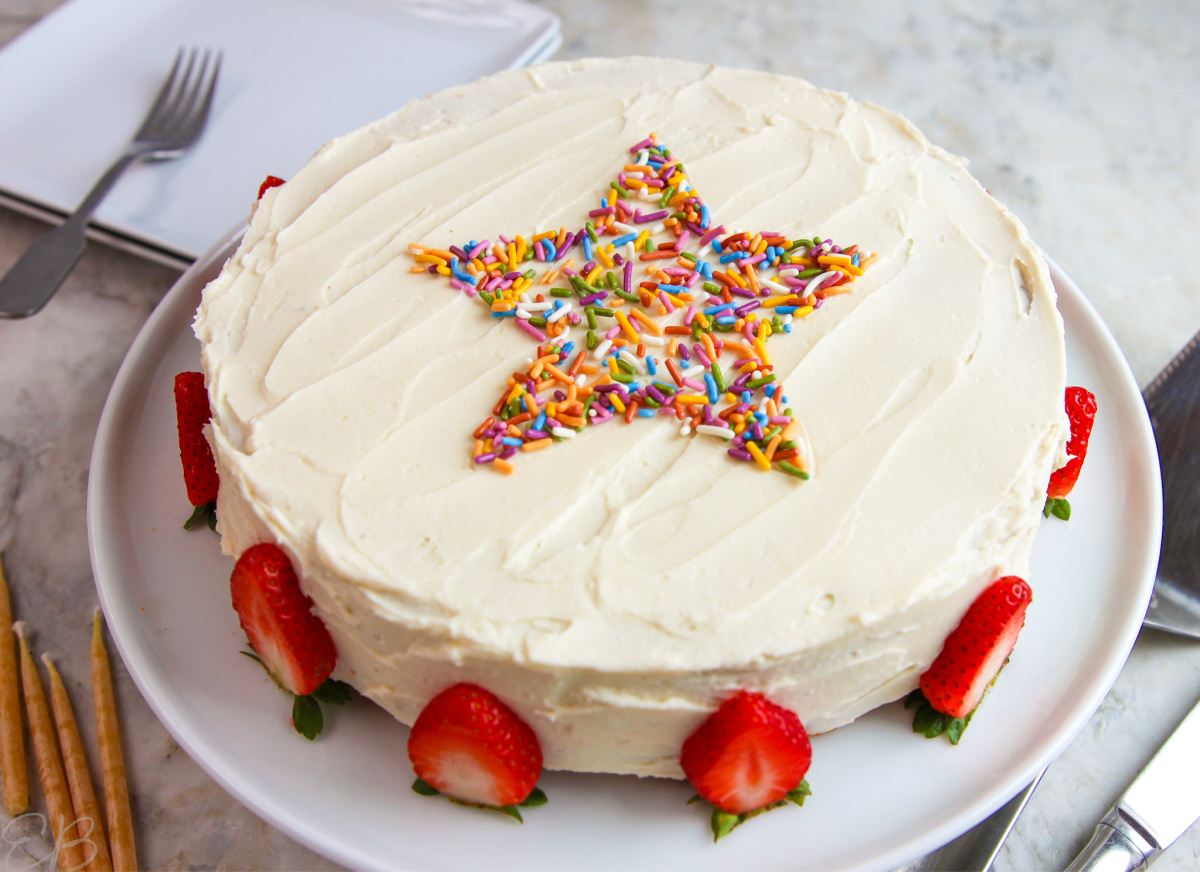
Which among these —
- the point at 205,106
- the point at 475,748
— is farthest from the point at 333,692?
the point at 205,106

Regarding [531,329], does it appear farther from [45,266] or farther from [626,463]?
[45,266]

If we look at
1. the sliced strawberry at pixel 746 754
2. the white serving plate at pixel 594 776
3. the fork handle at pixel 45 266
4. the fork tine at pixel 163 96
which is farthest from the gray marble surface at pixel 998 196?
the sliced strawberry at pixel 746 754

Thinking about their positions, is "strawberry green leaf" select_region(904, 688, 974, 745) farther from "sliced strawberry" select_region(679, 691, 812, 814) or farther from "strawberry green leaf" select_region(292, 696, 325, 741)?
"strawberry green leaf" select_region(292, 696, 325, 741)

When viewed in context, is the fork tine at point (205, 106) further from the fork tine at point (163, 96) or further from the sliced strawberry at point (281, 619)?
the sliced strawberry at point (281, 619)

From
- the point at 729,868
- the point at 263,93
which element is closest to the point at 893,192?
the point at 729,868

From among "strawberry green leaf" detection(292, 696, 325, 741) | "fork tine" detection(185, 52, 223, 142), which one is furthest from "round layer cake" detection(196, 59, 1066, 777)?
"fork tine" detection(185, 52, 223, 142)
